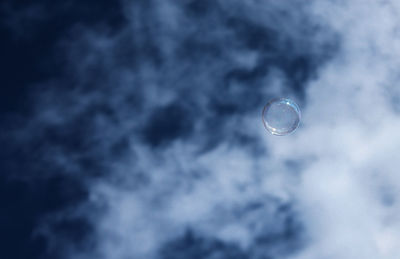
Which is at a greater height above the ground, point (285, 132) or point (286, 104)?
point (286, 104)
